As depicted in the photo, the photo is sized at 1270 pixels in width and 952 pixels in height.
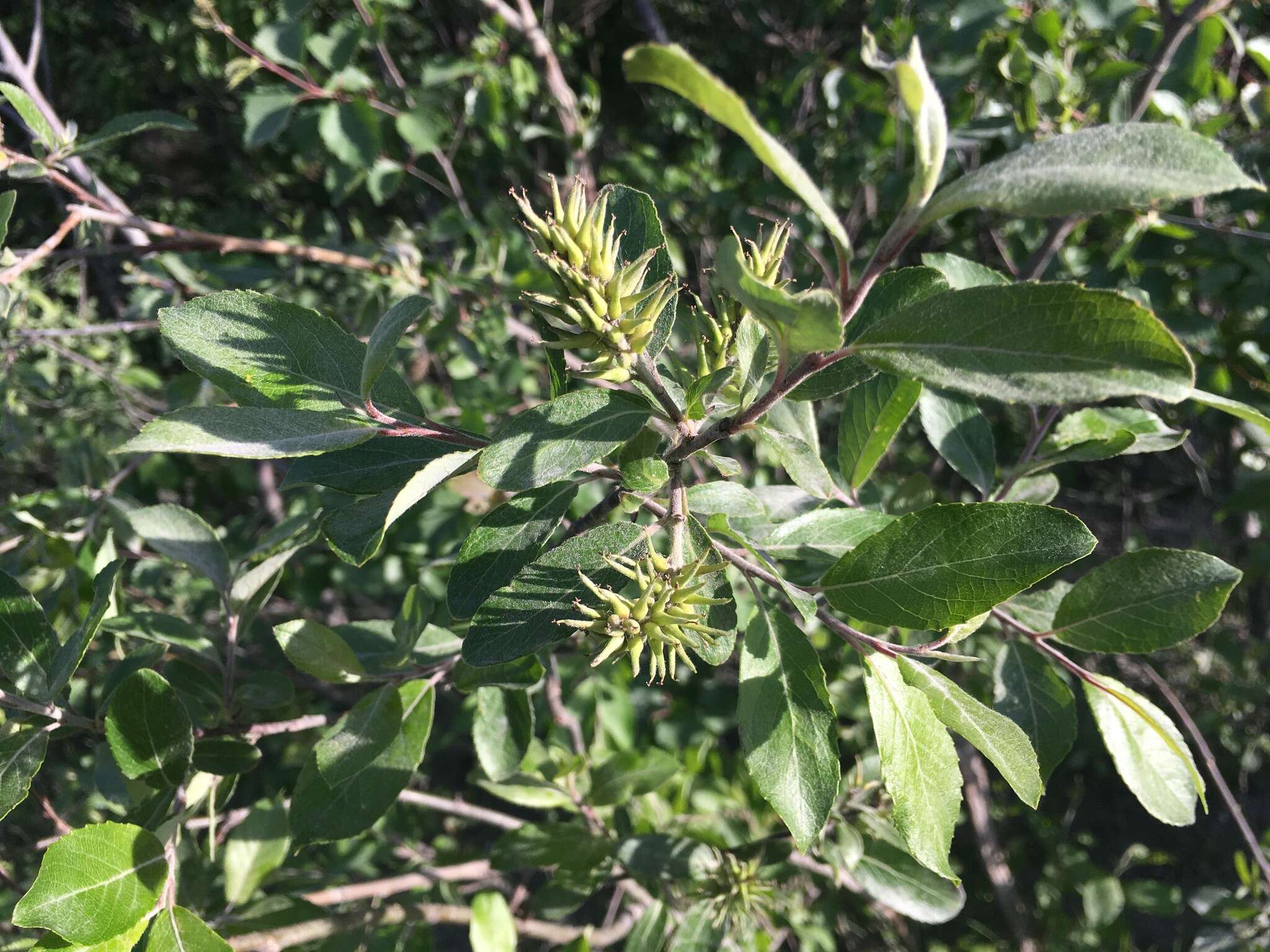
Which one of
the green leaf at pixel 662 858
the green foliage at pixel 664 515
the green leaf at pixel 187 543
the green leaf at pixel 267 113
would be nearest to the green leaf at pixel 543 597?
the green foliage at pixel 664 515

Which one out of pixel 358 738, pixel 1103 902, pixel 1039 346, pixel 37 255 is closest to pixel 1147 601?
pixel 1039 346

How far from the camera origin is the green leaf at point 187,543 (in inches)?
50.3

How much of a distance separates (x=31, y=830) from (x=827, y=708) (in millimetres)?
2844

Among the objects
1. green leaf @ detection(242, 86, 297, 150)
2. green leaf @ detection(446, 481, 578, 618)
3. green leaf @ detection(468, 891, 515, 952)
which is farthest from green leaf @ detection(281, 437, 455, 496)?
green leaf @ detection(242, 86, 297, 150)

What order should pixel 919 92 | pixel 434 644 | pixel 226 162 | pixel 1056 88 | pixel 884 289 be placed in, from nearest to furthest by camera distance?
1. pixel 919 92
2. pixel 884 289
3. pixel 434 644
4. pixel 1056 88
5. pixel 226 162

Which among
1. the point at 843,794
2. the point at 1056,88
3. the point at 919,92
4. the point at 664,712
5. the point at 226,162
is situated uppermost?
the point at 919,92

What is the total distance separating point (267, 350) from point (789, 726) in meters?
A: 0.65

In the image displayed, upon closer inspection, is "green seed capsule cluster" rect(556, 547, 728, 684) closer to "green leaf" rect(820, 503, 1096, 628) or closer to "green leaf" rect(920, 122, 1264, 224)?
"green leaf" rect(820, 503, 1096, 628)

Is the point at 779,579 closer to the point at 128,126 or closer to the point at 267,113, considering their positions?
the point at 128,126

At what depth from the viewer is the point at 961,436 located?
1183 mm

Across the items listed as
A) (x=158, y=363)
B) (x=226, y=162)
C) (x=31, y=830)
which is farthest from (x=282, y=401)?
(x=226, y=162)

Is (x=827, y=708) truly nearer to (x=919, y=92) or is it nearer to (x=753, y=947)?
(x=919, y=92)

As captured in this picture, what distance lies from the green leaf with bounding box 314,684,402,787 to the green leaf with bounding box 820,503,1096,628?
643mm

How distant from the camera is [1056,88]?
1803 mm
